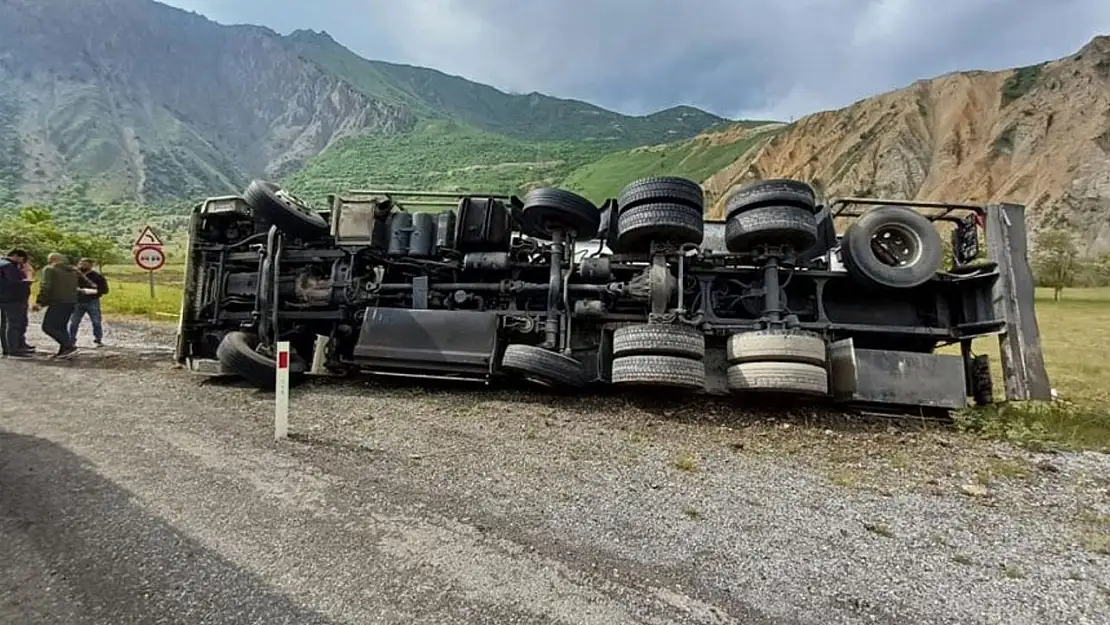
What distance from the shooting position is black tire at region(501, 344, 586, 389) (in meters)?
5.38

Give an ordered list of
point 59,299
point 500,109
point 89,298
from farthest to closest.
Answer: point 500,109
point 89,298
point 59,299

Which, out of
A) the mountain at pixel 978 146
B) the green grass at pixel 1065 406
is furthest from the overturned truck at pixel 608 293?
the mountain at pixel 978 146

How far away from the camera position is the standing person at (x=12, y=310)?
27.3 feet

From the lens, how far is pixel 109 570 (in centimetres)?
226

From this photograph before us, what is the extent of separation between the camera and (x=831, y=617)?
2129 mm

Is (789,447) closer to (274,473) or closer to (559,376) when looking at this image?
(559,376)

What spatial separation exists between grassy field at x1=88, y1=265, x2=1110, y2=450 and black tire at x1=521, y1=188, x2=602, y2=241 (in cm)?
365

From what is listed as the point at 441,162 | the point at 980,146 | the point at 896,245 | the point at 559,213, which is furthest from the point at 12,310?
the point at 441,162

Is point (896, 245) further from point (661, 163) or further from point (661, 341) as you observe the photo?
point (661, 163)

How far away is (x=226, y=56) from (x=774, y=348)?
20938cm

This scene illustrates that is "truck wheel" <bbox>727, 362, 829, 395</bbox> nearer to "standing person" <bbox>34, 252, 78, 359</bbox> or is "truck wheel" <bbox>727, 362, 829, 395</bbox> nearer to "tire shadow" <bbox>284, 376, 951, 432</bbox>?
"tire shadow" <bbox>284, 376, 951, 432</bbox>

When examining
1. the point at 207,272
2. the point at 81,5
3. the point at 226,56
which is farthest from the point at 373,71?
the point at 207,272

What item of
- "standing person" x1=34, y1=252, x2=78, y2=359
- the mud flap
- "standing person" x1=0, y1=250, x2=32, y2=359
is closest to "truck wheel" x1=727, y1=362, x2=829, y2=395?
the mud flap

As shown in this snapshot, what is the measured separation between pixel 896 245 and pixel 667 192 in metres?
2.30
